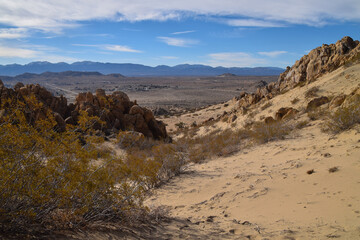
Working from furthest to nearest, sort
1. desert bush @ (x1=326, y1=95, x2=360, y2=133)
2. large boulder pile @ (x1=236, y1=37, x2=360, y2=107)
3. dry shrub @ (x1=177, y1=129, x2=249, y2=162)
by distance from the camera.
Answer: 1. large boulder pile @ (x1=236, y1=37, x2=360, y2=107)
2. dry shrub @ (x1=177, y1=129, x2=249, y2=162)
3. desert bush @ (x1=326, y1=95, x2=360, y2=133)

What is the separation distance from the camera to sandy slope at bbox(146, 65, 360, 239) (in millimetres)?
3697

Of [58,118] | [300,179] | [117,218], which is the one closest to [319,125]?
[300,179]

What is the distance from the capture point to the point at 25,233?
2.95 metres

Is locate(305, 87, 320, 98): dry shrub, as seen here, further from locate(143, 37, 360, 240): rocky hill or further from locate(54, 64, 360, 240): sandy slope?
locate(54, 64, 360, 240): sandy slope

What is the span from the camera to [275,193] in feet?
16.4

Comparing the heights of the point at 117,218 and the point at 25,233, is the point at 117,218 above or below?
below

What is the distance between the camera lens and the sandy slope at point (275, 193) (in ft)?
12.1

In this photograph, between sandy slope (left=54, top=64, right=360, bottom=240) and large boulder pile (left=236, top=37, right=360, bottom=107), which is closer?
sandy slope (left=54, top=64, right=360, bottom=240)

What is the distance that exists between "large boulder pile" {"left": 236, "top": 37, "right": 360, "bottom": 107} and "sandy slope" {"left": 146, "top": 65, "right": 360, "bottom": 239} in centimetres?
940

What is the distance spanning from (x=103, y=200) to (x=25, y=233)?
1084mm

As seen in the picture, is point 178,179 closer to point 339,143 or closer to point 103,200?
point 103,200

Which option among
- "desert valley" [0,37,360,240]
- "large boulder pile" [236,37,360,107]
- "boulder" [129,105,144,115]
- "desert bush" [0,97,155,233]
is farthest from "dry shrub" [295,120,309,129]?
"boulder" [129,105,144,115]

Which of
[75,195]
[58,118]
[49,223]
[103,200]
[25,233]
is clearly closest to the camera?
[25,233]

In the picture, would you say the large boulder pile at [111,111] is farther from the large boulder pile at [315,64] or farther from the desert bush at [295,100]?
the large boulder pile at [315,64]
